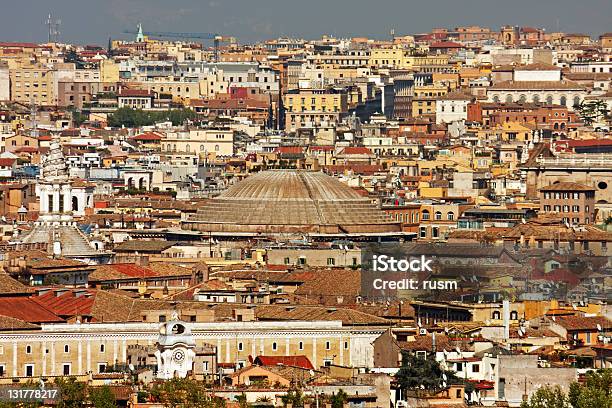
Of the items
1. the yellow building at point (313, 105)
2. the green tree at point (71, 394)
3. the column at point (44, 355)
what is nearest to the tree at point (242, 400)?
the green tree at point (71, 394)

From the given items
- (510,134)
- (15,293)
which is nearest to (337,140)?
(510,134)

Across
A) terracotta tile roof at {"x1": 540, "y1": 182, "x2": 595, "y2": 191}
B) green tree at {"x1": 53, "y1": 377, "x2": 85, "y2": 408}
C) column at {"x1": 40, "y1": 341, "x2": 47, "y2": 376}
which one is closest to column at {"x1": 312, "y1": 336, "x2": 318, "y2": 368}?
column at {"x1": 40, "y1": 341, "x2": 47, "y2": 376}

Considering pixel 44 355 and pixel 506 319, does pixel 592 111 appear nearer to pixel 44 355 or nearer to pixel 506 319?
pixel 506 319

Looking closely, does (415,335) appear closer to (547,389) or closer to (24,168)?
(547,389)

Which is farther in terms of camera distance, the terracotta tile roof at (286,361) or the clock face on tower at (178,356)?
the terracotta tile roof at (286,361)

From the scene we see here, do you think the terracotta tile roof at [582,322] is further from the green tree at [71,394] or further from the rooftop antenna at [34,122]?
the rooftop antenna at [34,122]

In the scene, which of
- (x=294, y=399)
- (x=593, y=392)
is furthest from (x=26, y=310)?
(x=593, y=392)

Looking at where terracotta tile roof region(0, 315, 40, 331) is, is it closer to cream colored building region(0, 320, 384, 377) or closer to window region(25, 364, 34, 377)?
cream colored building region(0, 320, 384, 377)
